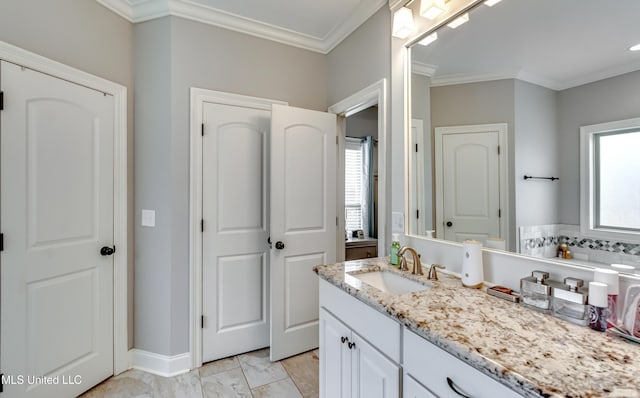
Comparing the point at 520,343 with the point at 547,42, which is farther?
the point at 547,42

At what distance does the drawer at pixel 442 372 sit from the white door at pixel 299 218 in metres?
1.44

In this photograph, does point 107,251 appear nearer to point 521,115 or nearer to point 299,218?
point 299,218

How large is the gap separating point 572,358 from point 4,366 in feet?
8.10

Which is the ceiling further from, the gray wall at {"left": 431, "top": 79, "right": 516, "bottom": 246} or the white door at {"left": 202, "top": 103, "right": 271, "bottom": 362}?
the gray wall at {"left": 431, "top": 79, "right": 516, "bottom": 246}

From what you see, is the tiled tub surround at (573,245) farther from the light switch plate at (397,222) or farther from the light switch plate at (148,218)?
the light switch plate at (148,218)

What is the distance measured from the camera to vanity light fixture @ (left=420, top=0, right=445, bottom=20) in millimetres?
1516

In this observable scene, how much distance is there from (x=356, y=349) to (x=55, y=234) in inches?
73.5

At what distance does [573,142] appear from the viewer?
1080mm

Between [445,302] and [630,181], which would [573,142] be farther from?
[445,302]

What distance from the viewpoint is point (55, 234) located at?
174cm

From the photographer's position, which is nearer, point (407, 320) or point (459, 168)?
point (407, 320)

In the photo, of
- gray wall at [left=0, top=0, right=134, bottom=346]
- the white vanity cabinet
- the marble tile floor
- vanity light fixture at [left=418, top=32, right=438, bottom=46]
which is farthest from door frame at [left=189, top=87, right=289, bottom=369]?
vanity light fixture at [left=418, top=32, right=438, bottom=46]

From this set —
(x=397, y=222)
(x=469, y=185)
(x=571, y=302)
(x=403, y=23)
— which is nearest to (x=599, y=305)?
(x=571, y=302)

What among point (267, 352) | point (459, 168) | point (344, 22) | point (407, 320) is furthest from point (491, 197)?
point (267, 352)
